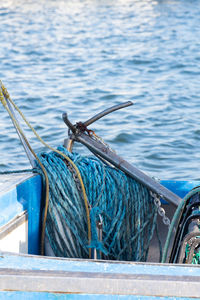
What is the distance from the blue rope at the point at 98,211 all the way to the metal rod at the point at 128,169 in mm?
68

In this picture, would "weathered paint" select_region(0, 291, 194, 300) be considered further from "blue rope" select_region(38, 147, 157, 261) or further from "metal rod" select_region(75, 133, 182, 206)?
"metal rod" select_region(75, 133, 182, 206)

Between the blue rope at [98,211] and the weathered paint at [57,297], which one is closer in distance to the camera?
the weathered paint at [57,297]

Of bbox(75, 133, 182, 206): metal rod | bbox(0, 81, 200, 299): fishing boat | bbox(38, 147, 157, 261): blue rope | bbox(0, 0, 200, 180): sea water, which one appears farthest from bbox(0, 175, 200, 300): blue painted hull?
bbox(0, 0, 200, 180): sea water

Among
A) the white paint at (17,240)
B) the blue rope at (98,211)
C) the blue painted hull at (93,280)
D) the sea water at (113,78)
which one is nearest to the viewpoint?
the blue painted hull at (93,280)

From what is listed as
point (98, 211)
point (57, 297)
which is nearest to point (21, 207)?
point (98, 211)

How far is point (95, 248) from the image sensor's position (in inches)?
126

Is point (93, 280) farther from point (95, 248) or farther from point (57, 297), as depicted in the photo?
point (95, 248)

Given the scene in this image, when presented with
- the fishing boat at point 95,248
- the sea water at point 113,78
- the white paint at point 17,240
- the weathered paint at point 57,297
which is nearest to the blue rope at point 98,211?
the fishing boat at point 95,248

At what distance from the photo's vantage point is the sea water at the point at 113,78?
7953 millimetres

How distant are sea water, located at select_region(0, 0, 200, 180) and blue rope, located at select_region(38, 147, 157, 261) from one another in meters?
3.42

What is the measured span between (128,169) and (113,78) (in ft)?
28.5

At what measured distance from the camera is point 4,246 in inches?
112

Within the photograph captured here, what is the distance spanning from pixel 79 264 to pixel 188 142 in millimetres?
6211

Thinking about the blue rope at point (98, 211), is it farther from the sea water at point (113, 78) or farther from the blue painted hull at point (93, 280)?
the sea water at point (113, 78)
